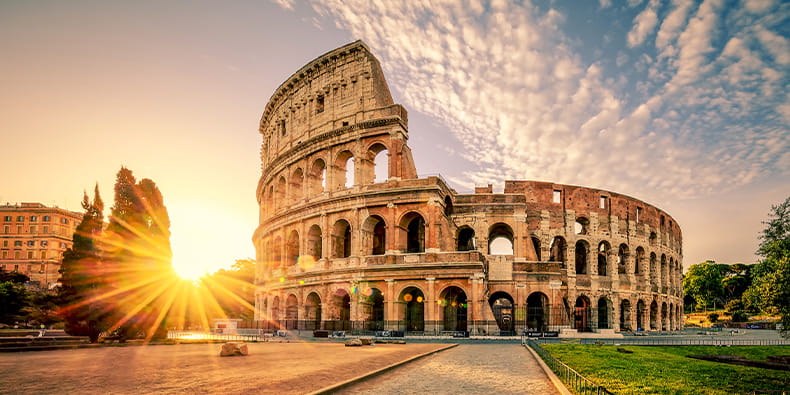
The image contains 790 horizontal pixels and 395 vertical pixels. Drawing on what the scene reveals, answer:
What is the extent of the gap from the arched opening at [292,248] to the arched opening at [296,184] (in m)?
3.03

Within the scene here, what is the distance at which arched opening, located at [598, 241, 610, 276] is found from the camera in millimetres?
44562

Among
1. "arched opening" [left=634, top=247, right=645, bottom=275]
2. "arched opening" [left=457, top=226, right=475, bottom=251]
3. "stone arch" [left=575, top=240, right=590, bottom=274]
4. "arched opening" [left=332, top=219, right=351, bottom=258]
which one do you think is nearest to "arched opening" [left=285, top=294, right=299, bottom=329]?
"arched opening" [left=332, top=219, right=351, bottom=258]

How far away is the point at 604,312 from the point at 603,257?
193 inches

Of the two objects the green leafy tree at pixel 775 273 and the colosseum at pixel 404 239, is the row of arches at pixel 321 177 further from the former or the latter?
the green leafy tree at pixel 775 273

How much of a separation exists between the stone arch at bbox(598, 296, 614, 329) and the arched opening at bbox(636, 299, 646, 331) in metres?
3.21

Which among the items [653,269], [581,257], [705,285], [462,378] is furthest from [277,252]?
[705,285]

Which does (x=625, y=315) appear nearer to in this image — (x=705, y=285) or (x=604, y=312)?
(x=604, y=312)

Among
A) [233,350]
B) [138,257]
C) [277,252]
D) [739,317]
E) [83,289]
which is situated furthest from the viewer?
[739,317]

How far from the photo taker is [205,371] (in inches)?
498

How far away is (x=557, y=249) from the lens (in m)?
43.3

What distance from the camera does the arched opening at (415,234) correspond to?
3564cm

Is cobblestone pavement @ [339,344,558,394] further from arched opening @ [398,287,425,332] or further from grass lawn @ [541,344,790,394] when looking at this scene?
arched opening @ [398,287,425,332]

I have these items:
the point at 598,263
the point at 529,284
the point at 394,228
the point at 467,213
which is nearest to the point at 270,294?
the point at 394,228

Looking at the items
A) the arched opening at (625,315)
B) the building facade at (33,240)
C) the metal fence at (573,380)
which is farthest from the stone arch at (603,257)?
the building facade at (33,240)
